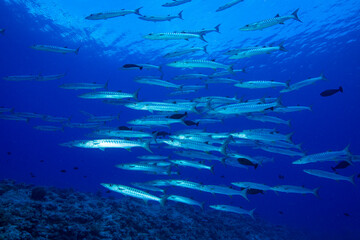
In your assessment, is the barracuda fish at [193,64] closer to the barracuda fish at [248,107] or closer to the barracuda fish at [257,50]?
the barracuda fish at [257,50]

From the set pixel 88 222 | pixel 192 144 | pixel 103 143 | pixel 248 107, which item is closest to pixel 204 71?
pixel 192 144

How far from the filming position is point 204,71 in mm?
38062

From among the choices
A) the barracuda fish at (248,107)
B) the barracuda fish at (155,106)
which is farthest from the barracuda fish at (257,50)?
the barracuda fish at (155,106)

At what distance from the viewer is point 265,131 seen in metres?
8.79

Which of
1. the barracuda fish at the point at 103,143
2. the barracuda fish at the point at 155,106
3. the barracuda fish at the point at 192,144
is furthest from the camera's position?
the barracuda fish at the point at 192,144

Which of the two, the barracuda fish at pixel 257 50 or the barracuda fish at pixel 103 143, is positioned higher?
the barracuda fish at pixel 257 50

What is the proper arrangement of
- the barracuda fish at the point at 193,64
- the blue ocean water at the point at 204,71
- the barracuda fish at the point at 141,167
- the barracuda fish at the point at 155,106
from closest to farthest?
the barracuda fish at the point at 155,106 → the barracuda fish at the point at 141,167 → the barracuda fish at the point at 193,64 → the blue ocean water at the point at 204,71

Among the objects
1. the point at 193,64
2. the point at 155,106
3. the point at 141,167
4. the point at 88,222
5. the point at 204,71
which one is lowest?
the point at 88,222

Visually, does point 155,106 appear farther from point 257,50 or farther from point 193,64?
point 257,50

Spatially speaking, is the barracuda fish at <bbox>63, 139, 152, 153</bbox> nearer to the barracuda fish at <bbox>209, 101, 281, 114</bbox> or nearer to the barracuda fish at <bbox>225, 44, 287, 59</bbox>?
the barracuda fish at <bbox>209, 101, 281, 114</bbox>

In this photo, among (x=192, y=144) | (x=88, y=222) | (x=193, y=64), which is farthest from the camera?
(x=193, y=64)

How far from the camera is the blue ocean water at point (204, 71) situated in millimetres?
26375

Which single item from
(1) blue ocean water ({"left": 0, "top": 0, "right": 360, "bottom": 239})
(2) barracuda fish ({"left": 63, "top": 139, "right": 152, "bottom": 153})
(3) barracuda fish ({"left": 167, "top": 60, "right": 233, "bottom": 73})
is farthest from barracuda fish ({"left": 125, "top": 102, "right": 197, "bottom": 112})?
(1) blue ocean water ({"left": 0, "top": 0, "right": 360, "bottom": 239})

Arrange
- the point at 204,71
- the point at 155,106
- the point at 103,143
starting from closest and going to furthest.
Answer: the point at 103,143 → the point at 155,106 → the point at 204,71
